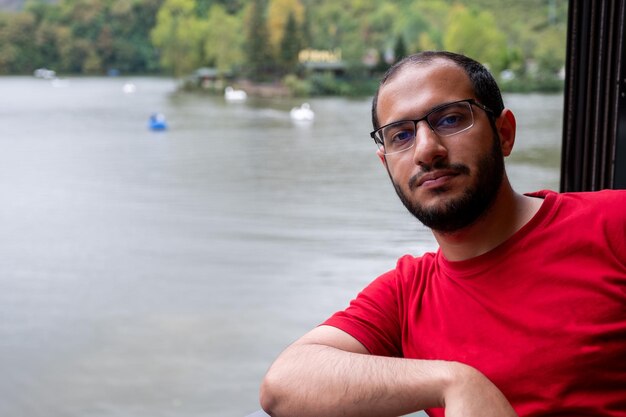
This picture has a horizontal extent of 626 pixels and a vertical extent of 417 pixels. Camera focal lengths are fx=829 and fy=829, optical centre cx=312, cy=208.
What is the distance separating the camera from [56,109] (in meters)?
37.3

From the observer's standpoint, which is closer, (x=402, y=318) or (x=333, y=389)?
(x=333, y=389)

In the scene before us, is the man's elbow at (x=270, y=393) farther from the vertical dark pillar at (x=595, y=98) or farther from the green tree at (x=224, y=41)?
the green tree at (x=224, y=41)

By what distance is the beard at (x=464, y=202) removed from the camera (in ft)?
2.47

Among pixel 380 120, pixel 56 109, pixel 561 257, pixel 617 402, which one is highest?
pixel 380 120

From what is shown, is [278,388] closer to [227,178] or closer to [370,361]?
[370,361]

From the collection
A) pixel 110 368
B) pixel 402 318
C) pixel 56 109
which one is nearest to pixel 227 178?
pixel 110 368

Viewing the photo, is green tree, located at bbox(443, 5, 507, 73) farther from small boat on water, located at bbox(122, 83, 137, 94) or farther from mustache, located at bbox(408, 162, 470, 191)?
mustache, located at bbox(408, 162, 470, 191)

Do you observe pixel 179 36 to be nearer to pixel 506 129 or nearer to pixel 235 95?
pixel 235 95

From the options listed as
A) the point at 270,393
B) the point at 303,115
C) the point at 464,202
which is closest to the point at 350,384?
the point at 270,393

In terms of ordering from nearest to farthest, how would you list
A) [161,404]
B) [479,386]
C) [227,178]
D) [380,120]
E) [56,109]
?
[479,386], [380,120], [161,404], [227,178], [56,109]

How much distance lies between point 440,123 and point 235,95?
123 feet

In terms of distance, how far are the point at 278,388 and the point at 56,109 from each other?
38634 millimetres

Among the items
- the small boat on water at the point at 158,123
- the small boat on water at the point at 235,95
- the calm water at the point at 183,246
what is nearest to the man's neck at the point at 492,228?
the calm water at the point at 183,246

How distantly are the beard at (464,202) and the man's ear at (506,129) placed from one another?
0.04 metres
